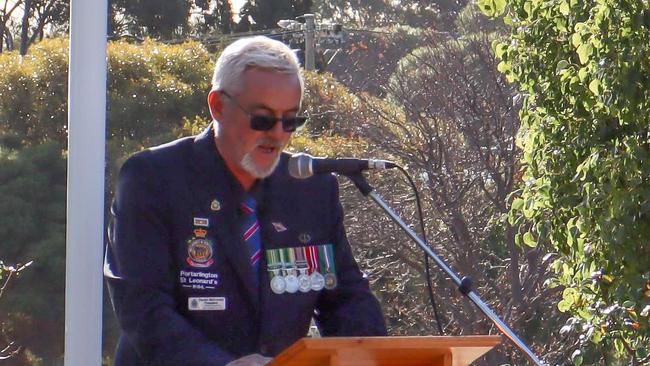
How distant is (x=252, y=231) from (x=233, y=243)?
10 cm

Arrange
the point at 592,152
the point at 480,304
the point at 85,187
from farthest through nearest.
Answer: the point at 592,152
the point at 85,187
the point at 480,304

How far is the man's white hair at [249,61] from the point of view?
346cm

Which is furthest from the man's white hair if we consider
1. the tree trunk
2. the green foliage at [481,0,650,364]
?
the tree trunk

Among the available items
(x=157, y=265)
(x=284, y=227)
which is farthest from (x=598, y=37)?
(x=157, y=265)

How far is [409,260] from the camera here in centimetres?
1095

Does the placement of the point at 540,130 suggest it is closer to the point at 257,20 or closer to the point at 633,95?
the point at 633,95

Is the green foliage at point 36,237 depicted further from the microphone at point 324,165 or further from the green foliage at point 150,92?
the microphone at point 324,165

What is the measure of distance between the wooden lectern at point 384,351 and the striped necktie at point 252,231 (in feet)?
2.74

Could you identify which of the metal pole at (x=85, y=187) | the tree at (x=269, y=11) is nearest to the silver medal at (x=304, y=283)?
the metal pole at (x=85, y=187)

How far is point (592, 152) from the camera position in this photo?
17.5ft

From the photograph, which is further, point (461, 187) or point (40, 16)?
point (40, 16)

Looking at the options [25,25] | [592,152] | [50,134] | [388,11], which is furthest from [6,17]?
[592,152]

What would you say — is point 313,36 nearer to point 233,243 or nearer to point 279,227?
point 279,227

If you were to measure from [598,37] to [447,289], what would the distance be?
6.15 meters
